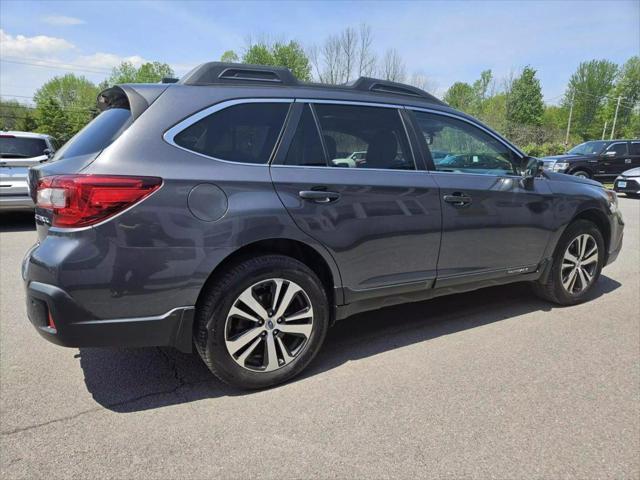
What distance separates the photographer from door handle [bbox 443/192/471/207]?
336 centimetres

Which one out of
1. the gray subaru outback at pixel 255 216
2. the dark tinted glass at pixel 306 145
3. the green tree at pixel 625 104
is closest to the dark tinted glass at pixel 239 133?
the gray subaru outback at pixel 255 216

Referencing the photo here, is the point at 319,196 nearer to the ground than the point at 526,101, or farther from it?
nearer to the ground

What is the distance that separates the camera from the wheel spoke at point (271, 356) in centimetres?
279

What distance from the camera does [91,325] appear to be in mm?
2371

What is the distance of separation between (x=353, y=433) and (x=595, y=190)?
11.4 feet

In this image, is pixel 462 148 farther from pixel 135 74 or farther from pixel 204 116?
pixel 135 74

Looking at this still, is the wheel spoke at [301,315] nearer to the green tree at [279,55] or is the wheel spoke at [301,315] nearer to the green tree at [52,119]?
the green tree at [279,55]

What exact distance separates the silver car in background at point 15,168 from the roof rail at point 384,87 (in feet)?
22.3

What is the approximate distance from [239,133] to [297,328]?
4.01 ft

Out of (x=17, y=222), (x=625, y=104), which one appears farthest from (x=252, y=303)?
(x=625, y=104)

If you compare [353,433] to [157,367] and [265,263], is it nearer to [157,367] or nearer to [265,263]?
[265,263]

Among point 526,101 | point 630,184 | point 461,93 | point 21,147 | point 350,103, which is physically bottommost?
point 630,184

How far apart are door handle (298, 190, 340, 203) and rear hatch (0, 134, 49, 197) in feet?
22.8

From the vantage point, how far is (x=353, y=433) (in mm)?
2410
